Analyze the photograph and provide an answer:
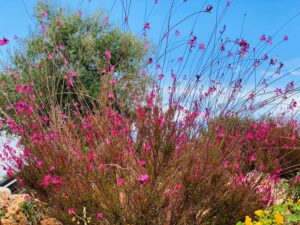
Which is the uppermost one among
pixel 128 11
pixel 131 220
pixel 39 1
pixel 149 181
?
pixel 39 1

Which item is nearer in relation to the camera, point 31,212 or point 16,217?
point 31,212

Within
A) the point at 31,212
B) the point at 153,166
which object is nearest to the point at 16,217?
the point at 31,212

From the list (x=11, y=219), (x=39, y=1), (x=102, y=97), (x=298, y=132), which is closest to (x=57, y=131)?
(x=102, y=97)

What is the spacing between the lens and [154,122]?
4383 millimetres

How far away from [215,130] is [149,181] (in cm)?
137

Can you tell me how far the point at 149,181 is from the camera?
4.30 metres

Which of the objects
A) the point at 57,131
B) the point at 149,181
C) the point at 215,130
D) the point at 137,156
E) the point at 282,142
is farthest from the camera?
the point at 282,142

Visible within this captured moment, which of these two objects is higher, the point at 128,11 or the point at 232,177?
the point at 128,11

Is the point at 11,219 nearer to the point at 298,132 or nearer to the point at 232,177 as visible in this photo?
the point at 232,177

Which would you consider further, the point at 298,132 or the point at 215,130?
the point at 298,132

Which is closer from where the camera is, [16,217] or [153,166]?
[153,166]

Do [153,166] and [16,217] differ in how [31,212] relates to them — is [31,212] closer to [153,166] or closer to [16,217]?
[16,217]

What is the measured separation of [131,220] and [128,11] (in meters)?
2.14

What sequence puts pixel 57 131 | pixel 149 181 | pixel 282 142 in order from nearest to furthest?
pixel 149 181 < pixel 57 131 < pixel 282 142
